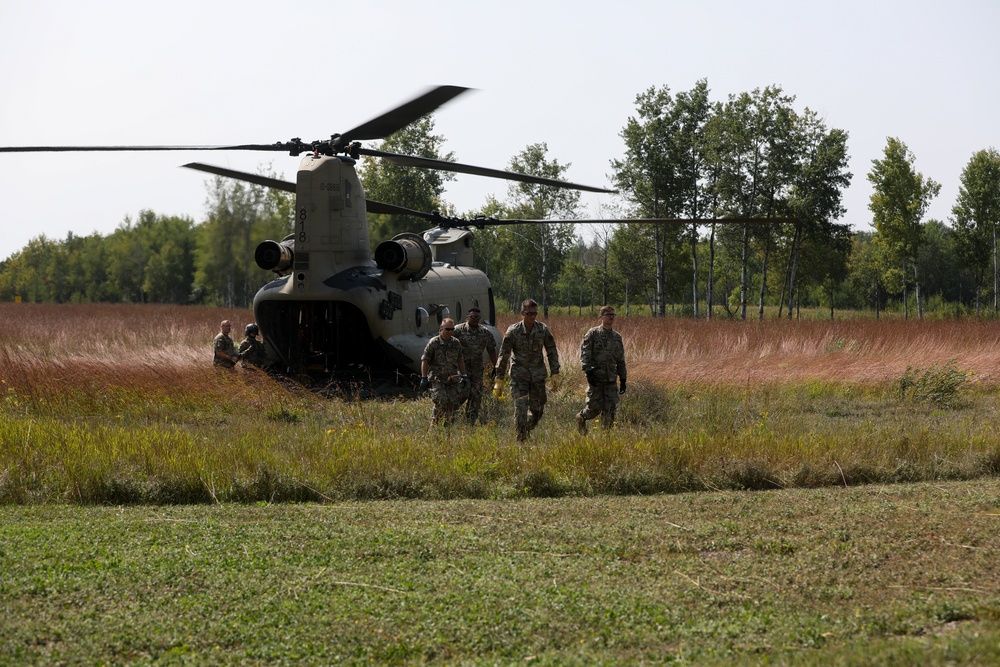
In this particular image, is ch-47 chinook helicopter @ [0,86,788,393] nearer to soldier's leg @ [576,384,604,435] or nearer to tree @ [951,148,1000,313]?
soldier's leg @ [576,384,604,435]

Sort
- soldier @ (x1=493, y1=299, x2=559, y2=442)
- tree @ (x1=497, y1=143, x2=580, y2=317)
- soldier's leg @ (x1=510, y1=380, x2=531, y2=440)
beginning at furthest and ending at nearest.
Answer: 1. tree @ (x1=497, y1=143, x2=580, y2=317)
2. soldier @ (x1=493, y1=299, x2=559, y2=442)
3. soldier's leg @ (x1=510, y1=380, x2=531, y2=440)

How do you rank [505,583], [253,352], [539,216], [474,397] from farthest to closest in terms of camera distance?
[539,216], [253,352], [474,397], [505,583]

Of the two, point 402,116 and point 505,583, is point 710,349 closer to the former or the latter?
point 402,116

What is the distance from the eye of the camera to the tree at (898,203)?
141 feet

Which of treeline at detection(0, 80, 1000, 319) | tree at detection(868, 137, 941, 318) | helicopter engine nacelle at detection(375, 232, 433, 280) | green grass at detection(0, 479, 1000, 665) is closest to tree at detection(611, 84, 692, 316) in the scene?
treeline at detection(0, 80, 1000, 319)

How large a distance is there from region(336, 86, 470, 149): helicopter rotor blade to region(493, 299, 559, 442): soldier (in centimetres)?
282

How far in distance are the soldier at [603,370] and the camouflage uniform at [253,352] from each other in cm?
646

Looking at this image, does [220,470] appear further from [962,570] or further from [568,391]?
[568,391]

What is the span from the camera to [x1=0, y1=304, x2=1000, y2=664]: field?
470cm

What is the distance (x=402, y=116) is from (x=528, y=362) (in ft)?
14.2

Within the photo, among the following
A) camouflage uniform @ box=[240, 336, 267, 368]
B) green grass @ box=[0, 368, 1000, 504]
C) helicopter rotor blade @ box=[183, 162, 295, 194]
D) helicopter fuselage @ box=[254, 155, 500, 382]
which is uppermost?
helicopter rotor blade @ box=[183, 162, 295, 194]

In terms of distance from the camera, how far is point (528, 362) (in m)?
11.2

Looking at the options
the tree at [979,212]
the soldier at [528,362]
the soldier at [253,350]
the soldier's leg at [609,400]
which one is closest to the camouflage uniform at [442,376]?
the soldier at [528,362]

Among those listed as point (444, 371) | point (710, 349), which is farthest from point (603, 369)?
point (710, 349)
